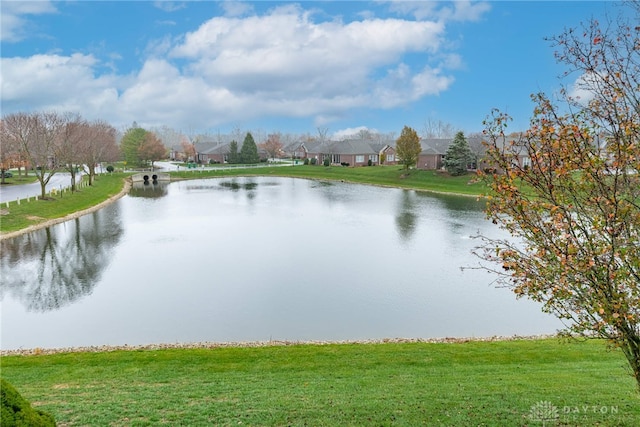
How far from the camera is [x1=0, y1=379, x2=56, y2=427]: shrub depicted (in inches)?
158

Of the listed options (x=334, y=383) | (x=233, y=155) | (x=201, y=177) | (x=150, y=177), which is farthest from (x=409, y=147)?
(x=334, y=383)

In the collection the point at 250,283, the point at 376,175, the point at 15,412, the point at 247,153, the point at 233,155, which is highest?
the point at 247,153

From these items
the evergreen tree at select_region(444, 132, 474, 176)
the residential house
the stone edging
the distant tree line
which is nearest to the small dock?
the distant tree line

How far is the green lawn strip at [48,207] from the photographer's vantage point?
1136 inches

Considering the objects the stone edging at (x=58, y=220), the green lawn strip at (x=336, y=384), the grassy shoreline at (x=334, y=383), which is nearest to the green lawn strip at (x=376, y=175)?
the stone edging at (x=58, y=220)

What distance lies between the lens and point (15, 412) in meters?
4.12

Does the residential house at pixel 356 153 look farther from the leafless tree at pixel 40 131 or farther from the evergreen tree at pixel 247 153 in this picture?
the leafless tree at pixel 40 131

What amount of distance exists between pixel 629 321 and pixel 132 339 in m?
12.6

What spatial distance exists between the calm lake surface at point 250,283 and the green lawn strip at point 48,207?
197 cm

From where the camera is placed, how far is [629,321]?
16.7 feet

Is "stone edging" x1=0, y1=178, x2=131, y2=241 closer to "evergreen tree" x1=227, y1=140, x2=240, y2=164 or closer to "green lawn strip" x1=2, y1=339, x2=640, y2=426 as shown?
"green lawn strip" x1=2, y1=339, x2=640, y2=426

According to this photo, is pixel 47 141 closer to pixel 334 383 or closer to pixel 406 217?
pixel 406 217

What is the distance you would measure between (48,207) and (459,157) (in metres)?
45.4

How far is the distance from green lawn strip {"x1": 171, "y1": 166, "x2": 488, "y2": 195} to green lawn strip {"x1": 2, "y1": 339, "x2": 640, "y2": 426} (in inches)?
1421
